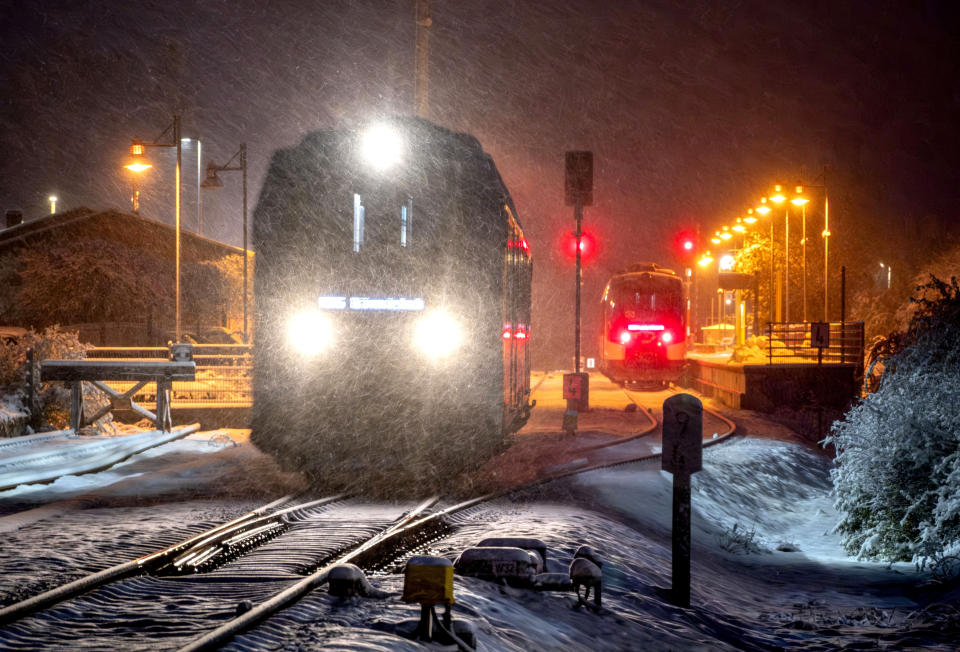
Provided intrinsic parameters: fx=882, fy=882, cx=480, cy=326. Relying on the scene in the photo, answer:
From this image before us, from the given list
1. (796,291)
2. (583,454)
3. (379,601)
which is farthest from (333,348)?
(796,291)

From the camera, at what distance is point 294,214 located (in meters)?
12.0

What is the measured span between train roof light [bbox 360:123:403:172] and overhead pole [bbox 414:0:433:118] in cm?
2505

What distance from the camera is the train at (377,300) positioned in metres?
11.9

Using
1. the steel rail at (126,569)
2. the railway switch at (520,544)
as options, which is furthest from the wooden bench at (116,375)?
the railway switch at (520,544)

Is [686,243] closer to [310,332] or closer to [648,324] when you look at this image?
[648,324]

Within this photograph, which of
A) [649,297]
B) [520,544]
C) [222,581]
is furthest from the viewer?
[649,297]

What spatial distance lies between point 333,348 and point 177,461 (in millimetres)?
4243

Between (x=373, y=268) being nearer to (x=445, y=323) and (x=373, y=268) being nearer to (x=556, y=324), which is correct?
(x=445, y=323)

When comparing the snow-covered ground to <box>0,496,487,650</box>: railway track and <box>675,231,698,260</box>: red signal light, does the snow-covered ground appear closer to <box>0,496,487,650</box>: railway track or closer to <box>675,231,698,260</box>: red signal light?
<box>0,496,487,650</box>: railway track

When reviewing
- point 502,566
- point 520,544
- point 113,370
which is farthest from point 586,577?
point 113,370

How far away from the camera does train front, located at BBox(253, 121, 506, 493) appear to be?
1188 cm

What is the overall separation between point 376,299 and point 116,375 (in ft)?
21.8

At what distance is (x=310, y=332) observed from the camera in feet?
39.1

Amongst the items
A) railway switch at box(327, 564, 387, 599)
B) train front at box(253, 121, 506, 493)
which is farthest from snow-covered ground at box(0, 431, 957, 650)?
train front at box(253, 121, 506, 493)
